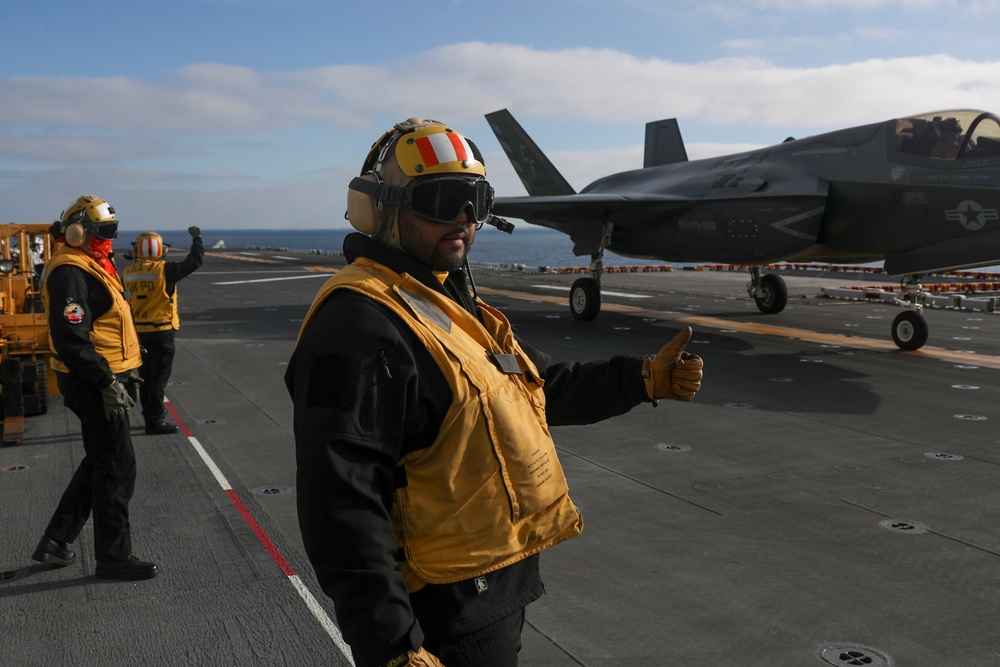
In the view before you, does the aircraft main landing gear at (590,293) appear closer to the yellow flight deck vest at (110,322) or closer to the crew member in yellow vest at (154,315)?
the crew member in yellow vest at (154,315)

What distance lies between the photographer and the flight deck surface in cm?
395

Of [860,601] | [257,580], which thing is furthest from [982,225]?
[257,580]

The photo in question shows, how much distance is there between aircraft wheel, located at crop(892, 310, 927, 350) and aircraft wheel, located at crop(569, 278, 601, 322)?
5941 mm

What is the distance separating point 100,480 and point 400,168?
3.49 metres

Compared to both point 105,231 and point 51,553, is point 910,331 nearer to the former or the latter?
point 105,231

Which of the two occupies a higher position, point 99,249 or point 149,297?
point 99,249

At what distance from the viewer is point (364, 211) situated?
236cm

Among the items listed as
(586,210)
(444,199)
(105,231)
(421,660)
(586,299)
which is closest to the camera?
(421,660)

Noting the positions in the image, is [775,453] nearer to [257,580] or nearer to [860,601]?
[860,601]

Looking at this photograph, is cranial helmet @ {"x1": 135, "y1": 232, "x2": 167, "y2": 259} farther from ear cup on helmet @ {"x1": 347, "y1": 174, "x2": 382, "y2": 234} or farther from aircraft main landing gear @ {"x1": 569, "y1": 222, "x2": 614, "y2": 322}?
aircraft main landing gear @ {"x1": 569, "y1": 222, "x2": 614, "y2": 322}

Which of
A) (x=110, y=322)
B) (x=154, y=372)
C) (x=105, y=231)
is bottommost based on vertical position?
(x=154, y=372)

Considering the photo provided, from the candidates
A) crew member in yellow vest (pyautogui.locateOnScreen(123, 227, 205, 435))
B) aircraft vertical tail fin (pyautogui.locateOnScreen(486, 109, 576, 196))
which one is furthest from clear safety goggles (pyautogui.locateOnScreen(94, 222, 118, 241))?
aircraft vertical tail fin (pyautogui.locateOnScreen(486, 109, 576, 196))

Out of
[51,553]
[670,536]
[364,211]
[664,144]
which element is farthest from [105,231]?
[664,144]

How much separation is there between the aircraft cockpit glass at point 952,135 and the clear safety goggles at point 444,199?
1164 centimetres
